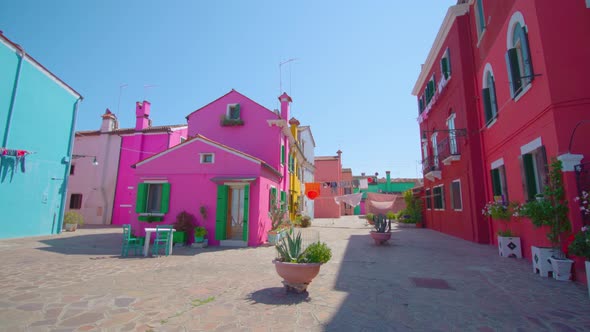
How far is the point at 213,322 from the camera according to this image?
382 centimetres

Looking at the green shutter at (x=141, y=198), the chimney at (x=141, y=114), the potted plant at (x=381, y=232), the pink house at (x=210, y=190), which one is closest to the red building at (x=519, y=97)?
the potted plant at (x=381, y=232)

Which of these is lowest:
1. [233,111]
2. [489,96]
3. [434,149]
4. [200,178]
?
[200,178]

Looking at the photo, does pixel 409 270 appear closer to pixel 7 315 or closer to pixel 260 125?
pixel 7 315

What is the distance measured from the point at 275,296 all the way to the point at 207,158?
848 centimetres

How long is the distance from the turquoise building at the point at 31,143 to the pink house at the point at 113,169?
15.9 feet

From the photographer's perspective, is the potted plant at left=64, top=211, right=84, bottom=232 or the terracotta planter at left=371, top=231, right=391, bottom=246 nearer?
the terracotta planter at left=371, top=231, right=391, bottom=246

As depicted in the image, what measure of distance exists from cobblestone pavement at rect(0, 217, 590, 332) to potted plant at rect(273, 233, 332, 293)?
263 millimetres

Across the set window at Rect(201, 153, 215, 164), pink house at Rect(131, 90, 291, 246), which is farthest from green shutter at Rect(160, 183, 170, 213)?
window at Rect(201, 153, 215, 164)

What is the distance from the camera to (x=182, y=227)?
11.2 meters

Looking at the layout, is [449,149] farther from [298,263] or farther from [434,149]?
[298,263]

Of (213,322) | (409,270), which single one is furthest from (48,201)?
(409,270)

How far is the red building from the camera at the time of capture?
20.1 feet

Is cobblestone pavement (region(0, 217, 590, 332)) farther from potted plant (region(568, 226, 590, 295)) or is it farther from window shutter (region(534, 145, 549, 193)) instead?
window shutter (region(534, 145, 549, 193))

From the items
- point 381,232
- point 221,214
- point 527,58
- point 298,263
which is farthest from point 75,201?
point 527,58
